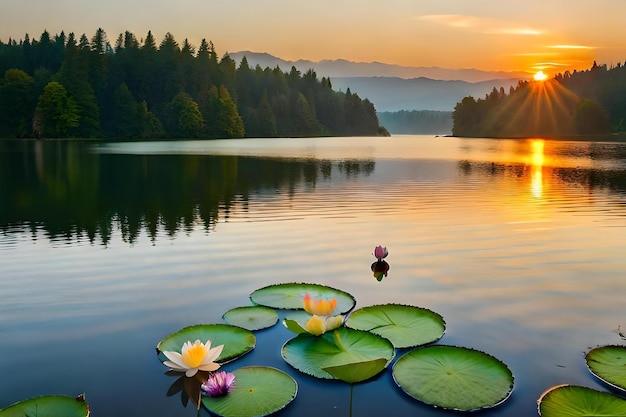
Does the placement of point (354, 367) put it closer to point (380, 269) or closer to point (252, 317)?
point (252, 317)

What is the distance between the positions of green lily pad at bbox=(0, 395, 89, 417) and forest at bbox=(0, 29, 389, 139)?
4251 inches

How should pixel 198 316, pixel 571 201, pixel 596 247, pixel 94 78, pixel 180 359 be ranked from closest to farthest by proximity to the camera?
pixel 180 359 < pixel 198 316 < pixel 596 247 < pixel 571 201 < pixel 94 78

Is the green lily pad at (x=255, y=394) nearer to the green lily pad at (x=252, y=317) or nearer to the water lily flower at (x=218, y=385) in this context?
the water lily flower at (x=218, y=385)

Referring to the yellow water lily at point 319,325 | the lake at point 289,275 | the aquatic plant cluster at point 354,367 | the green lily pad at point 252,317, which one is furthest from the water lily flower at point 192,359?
the green lily pad at point 252,317

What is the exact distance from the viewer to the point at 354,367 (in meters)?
3.83

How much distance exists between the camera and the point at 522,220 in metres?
17.0

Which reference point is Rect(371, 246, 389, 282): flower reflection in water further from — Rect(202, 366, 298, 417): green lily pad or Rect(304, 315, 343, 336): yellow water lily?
Rect(202, 366, 298, 417): green lily pad

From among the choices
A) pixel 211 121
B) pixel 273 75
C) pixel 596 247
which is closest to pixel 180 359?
pixel 596 247

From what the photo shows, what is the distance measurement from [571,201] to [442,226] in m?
8.94

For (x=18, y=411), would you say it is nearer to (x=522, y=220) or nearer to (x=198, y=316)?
(x=198, y=316)

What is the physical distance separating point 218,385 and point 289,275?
5235 millimetres

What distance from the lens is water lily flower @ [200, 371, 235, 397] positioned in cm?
512

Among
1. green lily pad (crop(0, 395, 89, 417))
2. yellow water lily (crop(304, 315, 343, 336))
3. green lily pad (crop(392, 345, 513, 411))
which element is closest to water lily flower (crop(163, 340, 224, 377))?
green lily pad (crop(0, 395, 89, 417))

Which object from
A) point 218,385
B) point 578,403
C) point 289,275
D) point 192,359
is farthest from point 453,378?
point 289,275
